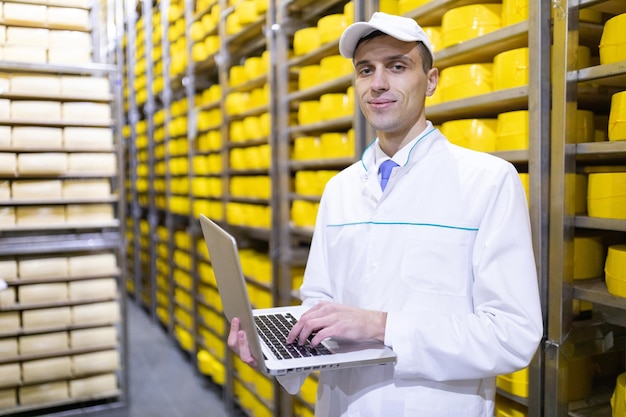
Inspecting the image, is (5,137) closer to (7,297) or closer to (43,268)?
(43,268)

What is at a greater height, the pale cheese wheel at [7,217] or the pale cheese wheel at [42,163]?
the pale cheese wheel at [42,163]

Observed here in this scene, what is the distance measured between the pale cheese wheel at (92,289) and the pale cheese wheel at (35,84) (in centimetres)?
127

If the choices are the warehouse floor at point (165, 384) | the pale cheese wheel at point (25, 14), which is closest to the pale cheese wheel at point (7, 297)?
the warehouse floor at point (165, 384)

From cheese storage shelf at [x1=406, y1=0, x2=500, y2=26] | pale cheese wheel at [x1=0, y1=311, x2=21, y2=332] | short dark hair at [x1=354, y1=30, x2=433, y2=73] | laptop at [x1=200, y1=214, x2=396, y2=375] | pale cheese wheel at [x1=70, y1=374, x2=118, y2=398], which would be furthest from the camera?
pale cheese wheel at [x1=70, y1=374, x2=118, y2=398]

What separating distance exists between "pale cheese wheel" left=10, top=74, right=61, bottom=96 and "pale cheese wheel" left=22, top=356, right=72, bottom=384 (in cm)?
177

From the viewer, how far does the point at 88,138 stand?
12.7 feet

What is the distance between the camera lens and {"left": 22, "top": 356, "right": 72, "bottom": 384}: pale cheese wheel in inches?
149

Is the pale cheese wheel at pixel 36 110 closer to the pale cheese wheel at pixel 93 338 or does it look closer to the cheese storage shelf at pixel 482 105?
the pale cheese wheel at pixel 93 338

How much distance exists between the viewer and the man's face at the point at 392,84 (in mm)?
1385

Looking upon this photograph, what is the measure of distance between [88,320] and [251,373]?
1.18 meters

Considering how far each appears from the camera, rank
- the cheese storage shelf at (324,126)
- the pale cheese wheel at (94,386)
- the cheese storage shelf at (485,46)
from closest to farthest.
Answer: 1. the cheese storage shelf at (485,46)
2. the cheese storage shelf at (324,126)
3. the pale cheese wheel at (94,386)

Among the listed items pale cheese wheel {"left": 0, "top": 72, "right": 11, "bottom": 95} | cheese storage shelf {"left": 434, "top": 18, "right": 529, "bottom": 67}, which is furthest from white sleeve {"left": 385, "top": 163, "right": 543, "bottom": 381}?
pale cheese wheel {"left": 0, "top": 72, "right": 11, "bottom": 95}

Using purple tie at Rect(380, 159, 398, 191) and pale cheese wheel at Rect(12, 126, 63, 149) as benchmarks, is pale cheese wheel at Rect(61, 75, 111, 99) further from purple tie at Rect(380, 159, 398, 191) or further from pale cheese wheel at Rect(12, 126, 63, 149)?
purple tie at Rect(380, 159, 398, 191)

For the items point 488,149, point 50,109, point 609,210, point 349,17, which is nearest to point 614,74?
point 609,210
